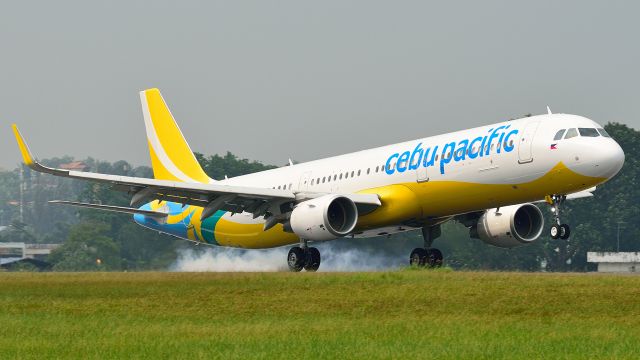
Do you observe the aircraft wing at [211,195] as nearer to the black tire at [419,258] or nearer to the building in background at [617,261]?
the black tire at [419,258]

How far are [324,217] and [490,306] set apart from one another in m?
14.1

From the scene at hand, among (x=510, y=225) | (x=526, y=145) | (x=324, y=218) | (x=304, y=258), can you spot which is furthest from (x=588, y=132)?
(x=304, y=258)

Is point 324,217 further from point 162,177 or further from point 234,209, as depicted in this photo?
point 162,177

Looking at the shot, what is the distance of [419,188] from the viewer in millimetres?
39719

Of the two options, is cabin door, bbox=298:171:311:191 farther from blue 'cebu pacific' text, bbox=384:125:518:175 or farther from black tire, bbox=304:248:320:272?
blue 'cebu pacific' text, bbox=384:125:518:175

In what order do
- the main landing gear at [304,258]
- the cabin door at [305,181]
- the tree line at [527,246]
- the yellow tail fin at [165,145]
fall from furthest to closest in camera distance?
the tree line at [527,246] → the yellow tail fin at [165,145] → the cabin door at [305,181] → the main landing gear at [304,258]

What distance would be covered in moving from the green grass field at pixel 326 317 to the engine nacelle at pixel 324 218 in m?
5.21

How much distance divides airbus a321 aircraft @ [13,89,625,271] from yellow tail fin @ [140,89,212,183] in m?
4.61

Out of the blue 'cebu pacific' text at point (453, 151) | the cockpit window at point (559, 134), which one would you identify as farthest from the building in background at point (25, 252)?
the cockpit window at point (559, 134)

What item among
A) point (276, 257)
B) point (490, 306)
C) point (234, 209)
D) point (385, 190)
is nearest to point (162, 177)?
point (276, 257)

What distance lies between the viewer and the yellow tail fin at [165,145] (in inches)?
2056

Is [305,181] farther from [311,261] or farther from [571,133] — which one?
[571,133]

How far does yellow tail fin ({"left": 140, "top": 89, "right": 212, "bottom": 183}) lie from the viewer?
5222 cm

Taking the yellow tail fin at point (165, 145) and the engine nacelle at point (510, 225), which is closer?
the engine nacelle at point (510, 225)
